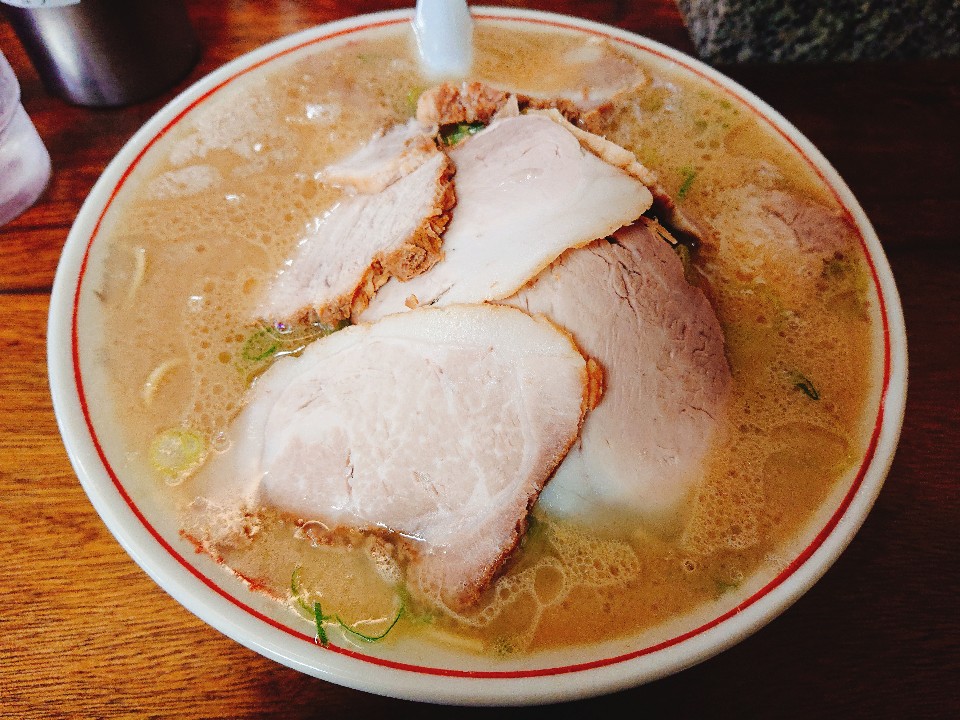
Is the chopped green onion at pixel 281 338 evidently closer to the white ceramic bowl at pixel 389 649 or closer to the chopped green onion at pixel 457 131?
the white ceramic bowl at pixel 389 649

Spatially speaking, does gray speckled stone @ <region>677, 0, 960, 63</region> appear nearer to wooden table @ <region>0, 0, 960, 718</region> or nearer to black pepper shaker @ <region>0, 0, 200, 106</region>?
wooden table @ <region>0, 0, 960, 718</region>

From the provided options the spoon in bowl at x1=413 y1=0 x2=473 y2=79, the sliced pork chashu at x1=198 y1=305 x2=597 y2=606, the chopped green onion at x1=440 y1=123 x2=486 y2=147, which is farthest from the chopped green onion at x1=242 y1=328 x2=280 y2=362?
the spoon in bowl at x1=413 y1=0 x2=473 y2=79

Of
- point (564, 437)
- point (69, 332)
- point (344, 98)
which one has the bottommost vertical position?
point (564, 437)

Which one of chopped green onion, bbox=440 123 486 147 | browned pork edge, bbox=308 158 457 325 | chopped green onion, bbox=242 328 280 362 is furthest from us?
chopped green onion, bbox=440 123 486 147

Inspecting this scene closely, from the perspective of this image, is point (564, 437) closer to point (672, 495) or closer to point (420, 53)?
point (672, 495)

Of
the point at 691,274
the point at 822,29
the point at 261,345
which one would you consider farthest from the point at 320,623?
the point at 822,29

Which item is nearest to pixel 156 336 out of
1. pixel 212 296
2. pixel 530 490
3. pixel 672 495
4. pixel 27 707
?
pixel 212 296
